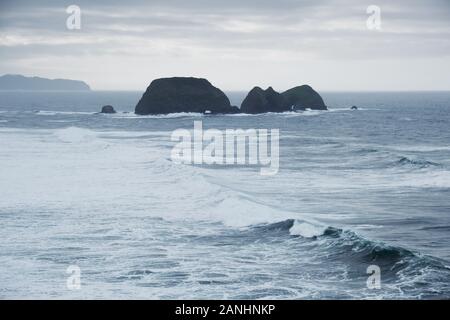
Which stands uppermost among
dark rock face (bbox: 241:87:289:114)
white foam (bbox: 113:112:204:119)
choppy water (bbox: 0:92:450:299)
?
dark rock face (bbox: 241:87:289:114)

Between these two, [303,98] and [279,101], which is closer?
[279,101]

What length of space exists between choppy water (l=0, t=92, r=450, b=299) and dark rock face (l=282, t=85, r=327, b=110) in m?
71.9

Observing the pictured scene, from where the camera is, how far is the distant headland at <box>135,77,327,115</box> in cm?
10581

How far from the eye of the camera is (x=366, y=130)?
73375mm

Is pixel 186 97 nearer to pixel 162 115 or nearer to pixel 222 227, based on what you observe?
pixel 162 115

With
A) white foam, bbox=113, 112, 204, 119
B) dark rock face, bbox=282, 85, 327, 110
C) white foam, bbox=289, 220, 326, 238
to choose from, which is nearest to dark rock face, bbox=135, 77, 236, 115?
white foam, bbox=113, 112, 204, 119

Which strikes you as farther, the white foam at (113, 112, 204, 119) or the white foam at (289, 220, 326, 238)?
the white foam at (113, 112, 204, 119)

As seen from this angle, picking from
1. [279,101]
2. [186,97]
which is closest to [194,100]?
[186,97]

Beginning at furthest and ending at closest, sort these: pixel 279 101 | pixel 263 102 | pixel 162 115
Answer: pixel 279 101
pixel 263 102
pixel 162 115

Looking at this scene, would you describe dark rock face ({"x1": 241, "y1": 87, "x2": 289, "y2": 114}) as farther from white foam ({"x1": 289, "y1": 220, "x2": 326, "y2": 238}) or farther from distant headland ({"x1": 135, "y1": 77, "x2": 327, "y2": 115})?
white foam ({"x1": 289, "y1": 220, "x2": 326, "y2": 238})

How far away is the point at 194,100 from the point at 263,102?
11.4 m

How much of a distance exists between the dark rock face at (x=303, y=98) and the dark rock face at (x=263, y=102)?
389cm

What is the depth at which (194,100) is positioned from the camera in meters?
108

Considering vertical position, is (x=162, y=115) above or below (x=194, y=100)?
below
